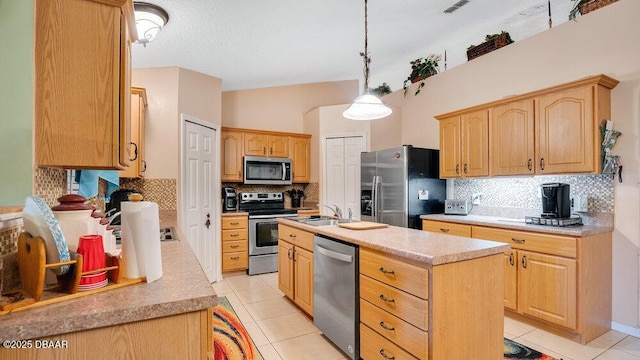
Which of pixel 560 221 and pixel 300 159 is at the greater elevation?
pixel 300 159

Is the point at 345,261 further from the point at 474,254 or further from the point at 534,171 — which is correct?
the point at 534,171

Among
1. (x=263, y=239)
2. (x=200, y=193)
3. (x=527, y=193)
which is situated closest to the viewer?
(x=527, y=193)

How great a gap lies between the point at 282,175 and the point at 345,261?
2984mm

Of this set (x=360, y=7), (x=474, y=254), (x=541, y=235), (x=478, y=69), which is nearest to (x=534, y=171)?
(x=541, y=235)

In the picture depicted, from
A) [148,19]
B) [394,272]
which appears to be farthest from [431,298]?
[148,19]

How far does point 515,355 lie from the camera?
228 cm

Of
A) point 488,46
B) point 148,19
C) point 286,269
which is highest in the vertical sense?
point 488,46

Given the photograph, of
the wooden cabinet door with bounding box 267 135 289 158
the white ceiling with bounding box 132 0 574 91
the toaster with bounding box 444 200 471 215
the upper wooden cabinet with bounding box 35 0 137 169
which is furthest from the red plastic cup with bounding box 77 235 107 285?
the wooden cabinet door with bounding box 267 135 289 158

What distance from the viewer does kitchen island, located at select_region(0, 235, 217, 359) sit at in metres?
0.83

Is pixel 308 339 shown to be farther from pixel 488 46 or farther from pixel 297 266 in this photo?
pixel 488 46

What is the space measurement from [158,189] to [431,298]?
3.18m

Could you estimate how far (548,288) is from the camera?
2.57 metres

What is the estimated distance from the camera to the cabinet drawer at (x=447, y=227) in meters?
3.22

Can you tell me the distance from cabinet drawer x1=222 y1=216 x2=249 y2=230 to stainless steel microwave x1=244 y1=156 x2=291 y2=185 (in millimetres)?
601
